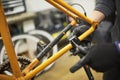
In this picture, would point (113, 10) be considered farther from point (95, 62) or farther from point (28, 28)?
point (28, 28)

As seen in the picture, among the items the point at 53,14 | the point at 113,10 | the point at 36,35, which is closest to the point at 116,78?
the point at 113,10

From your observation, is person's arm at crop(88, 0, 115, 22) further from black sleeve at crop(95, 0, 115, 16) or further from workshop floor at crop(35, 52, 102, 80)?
workshop floor at crop(35, 52, 102, 80)

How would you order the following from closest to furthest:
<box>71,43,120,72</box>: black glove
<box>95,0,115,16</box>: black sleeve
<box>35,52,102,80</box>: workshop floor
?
<box>71,43,120,72</box>: black glove → <box>95,0,115,16</box>: black sleeve → <box>35,52,102,80</box>: workshop floor

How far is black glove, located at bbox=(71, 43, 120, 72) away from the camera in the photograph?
0.63 m

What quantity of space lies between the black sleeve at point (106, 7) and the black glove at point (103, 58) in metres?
0.51

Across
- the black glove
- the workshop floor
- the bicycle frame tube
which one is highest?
the black glove

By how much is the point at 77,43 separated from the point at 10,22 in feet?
3.64

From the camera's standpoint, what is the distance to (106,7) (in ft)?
3.67

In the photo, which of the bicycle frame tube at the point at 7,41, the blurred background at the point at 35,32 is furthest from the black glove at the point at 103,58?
the blurred background at the point at 35,32

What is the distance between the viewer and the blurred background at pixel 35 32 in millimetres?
1823

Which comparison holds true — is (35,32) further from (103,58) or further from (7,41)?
(103,58)

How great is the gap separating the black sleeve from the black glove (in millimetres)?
512

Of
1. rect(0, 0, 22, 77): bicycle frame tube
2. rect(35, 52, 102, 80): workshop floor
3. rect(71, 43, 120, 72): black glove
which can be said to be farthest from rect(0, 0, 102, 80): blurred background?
rect(71, 43, 120, 72): black glove

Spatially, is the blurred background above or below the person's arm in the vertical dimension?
below
